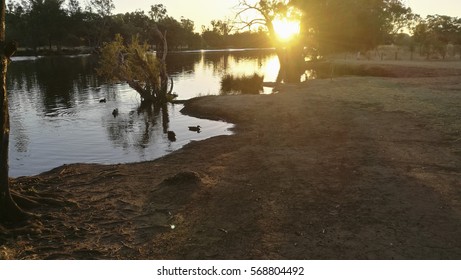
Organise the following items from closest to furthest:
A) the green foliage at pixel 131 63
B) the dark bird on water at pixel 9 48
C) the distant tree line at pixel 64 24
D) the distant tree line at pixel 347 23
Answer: the dark bird on water at pixel 9 48 → the green foliage at pixel 131 63 → the distant tree line at pixel 347 23 → the distant tree line at pixel 64 24

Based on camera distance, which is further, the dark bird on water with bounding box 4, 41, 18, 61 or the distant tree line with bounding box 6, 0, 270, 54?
the distant tree line with bounding box 6, 0, 270, 54

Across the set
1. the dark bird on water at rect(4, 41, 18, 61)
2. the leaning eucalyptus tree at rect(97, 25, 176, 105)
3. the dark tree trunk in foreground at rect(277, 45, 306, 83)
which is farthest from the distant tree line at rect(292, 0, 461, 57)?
the dark bird on water at rect(4, 41, 18, 61)

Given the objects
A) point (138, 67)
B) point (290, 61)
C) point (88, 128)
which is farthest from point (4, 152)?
point (290, 61)

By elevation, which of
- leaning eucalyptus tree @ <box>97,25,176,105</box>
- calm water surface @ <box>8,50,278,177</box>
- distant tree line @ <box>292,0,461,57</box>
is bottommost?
calm water surface @ <box>8,50,278,177</box>

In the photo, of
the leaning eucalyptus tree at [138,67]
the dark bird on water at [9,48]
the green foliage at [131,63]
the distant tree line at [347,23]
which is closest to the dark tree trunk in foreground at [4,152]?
the dark bird on water at [9,48]

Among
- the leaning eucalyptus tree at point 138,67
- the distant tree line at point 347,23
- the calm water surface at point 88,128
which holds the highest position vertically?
the distant tree line at point 347,23

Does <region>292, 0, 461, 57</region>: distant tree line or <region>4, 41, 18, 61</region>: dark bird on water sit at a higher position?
<region>292, 0, 461, 57</region>: distant tree line

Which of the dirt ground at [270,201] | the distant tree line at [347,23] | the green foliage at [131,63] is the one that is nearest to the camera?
the dirt ground at [270,201]

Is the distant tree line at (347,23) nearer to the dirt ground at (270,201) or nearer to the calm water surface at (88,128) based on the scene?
the calm water surface at (88,128)

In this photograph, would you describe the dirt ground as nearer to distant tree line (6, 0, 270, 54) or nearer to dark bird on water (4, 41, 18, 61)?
dark bird on water (4, 41, 18, 61)

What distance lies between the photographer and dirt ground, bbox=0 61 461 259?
884cm

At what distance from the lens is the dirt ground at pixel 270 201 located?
8.84 m

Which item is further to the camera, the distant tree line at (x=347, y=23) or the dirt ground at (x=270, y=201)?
the distant tree line at (x=347, y=23)

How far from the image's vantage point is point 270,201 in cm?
1143
